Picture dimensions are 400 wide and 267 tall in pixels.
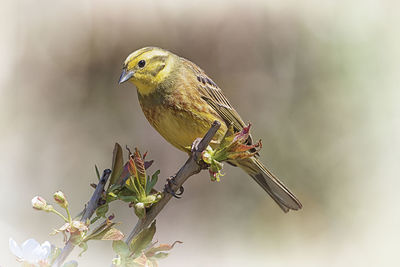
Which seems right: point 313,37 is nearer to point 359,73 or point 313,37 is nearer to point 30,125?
point 359,73

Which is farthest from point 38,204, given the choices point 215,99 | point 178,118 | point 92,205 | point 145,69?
point 215,99

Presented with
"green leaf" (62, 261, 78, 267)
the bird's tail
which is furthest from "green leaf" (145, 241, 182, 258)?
the bird's tail

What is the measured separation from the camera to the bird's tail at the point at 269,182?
1.82 m

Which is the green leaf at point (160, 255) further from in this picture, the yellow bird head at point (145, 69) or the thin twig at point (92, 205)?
the yellow bird head at point (145, 69)

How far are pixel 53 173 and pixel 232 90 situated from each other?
109cm

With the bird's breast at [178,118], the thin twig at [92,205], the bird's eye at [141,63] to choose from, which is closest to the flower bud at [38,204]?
the thin twig at [92,205]

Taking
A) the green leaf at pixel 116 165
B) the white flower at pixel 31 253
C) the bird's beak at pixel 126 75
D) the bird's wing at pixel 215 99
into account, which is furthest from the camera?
the bird's wing at pixel 215 99

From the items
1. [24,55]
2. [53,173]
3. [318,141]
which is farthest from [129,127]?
[318,141]

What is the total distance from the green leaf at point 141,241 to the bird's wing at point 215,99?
1.25m

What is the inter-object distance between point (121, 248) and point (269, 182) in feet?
4.71

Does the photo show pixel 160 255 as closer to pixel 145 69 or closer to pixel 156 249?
pixel 156 249

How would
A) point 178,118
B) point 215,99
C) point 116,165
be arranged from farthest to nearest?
point 215,99
point 178,118
point 116,165

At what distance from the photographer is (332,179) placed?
9.70ft

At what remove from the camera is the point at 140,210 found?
67 centimetres
